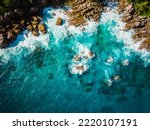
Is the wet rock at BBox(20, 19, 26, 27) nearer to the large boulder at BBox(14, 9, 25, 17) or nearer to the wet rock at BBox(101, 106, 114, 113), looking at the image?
the large boulder at BBox(14, 9, 25, 17)

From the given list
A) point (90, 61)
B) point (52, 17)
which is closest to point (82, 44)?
point (90, 61)

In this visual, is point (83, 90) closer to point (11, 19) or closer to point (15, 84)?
point (15, 84)

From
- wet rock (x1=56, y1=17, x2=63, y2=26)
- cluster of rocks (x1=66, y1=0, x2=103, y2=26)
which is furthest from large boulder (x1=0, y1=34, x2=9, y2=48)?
cluster of rocks (x1=66, y1=0, x2=103, y2=26)

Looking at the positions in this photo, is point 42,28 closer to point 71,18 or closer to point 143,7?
point 71,18

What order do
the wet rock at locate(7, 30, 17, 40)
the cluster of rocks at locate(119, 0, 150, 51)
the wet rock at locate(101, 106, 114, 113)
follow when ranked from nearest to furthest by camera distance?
the wet rock at locate(101, 106, 114, 113) < the cluster of rocks at locate(119, 0, 150, 51) < the wet rock at locate(7, 30, 17, 40)

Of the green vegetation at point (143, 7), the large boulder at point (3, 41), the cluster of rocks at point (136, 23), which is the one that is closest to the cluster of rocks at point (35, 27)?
the large boulder at point (3, 41)

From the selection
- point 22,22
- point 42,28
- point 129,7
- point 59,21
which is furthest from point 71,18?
point 129,7
